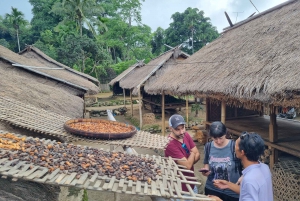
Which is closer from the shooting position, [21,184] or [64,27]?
[21,184]

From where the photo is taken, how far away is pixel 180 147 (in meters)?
2.87

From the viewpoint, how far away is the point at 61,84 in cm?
975

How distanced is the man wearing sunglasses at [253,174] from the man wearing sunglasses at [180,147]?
0.71 metres

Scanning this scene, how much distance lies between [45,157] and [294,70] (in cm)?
418

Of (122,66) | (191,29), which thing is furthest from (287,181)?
(191,29)

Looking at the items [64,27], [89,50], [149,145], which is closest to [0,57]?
[149,145]

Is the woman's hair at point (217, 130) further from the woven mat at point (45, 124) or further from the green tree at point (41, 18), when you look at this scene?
the green tree at point (41, 18)

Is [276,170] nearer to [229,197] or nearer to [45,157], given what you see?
[229,197]

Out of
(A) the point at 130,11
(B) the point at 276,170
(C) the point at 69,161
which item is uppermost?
(A) the point at 130,11

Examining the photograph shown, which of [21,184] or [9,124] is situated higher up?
[9,124]

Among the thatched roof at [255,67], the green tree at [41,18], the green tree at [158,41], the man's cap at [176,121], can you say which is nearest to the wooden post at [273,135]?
the thatched roof at [255,67]

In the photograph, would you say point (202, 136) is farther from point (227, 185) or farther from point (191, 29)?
point (191, 29)

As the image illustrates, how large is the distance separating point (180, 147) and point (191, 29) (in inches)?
1040

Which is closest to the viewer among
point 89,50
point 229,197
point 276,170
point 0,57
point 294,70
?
point 229,197
